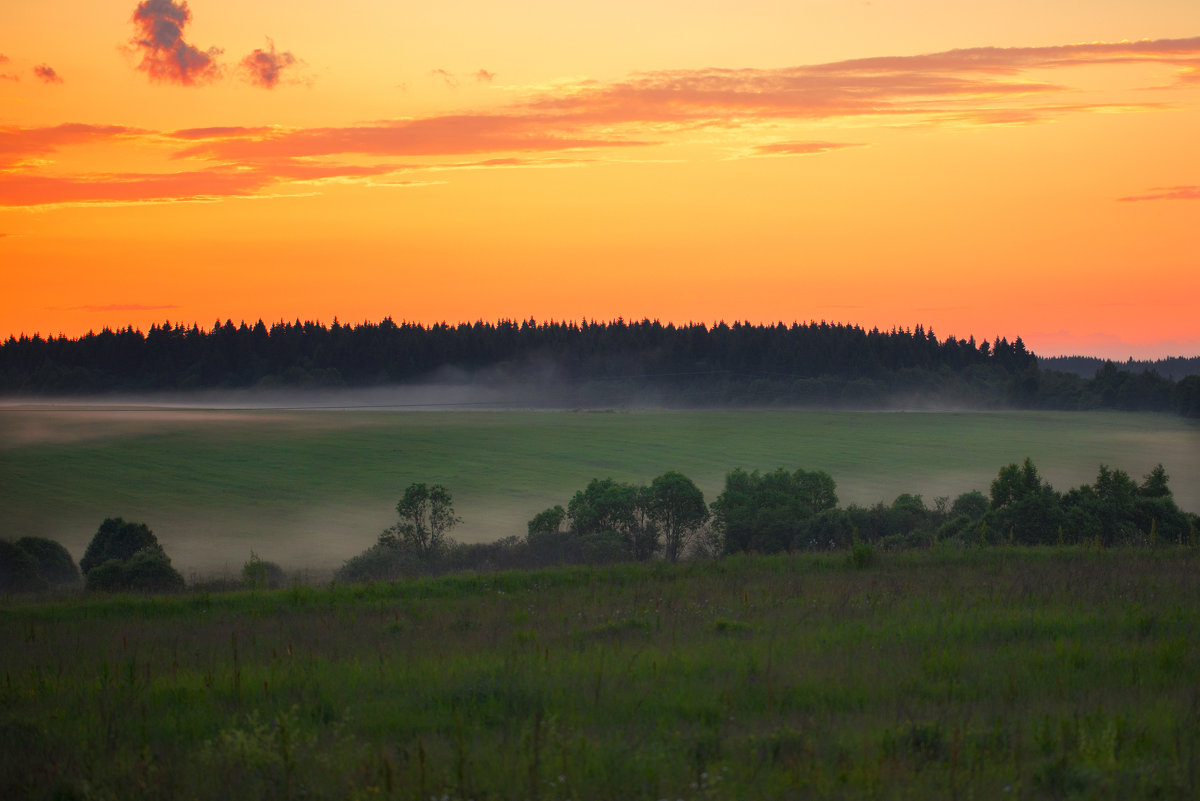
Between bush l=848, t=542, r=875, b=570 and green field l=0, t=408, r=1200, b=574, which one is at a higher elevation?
bush l=848, t=542, r=875, b=570

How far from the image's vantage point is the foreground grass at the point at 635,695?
779cm

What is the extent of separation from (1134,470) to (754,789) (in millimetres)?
111631

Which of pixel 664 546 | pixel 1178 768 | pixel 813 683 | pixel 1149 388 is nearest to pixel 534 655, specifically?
→ pixel 813 683

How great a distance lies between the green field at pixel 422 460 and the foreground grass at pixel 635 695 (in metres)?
43.4

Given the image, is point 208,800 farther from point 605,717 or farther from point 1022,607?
point 1022,607

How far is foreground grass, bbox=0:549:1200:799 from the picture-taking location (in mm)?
7789

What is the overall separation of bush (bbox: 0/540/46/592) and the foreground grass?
2989 centimetres

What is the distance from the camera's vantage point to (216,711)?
10188 millimetres

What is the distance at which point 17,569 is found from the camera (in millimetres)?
44844

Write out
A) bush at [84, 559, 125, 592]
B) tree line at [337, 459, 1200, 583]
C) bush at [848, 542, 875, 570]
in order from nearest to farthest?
bush at [848, 542, 875, 570] → bush at [84, 559, 125, 592] → tree line at [337, 459, 1200, 583]

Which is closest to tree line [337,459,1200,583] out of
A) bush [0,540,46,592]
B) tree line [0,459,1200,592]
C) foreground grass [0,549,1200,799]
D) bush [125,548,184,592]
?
tree line [0,459,1200,592]

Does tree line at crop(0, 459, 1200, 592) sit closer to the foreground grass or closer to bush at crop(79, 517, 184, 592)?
bush at crop(79, 517, 184, 592)

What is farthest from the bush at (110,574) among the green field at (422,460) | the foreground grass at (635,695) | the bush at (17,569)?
the green field at (422,460)

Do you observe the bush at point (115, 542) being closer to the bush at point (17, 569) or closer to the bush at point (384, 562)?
the bush at point (17, 569)
